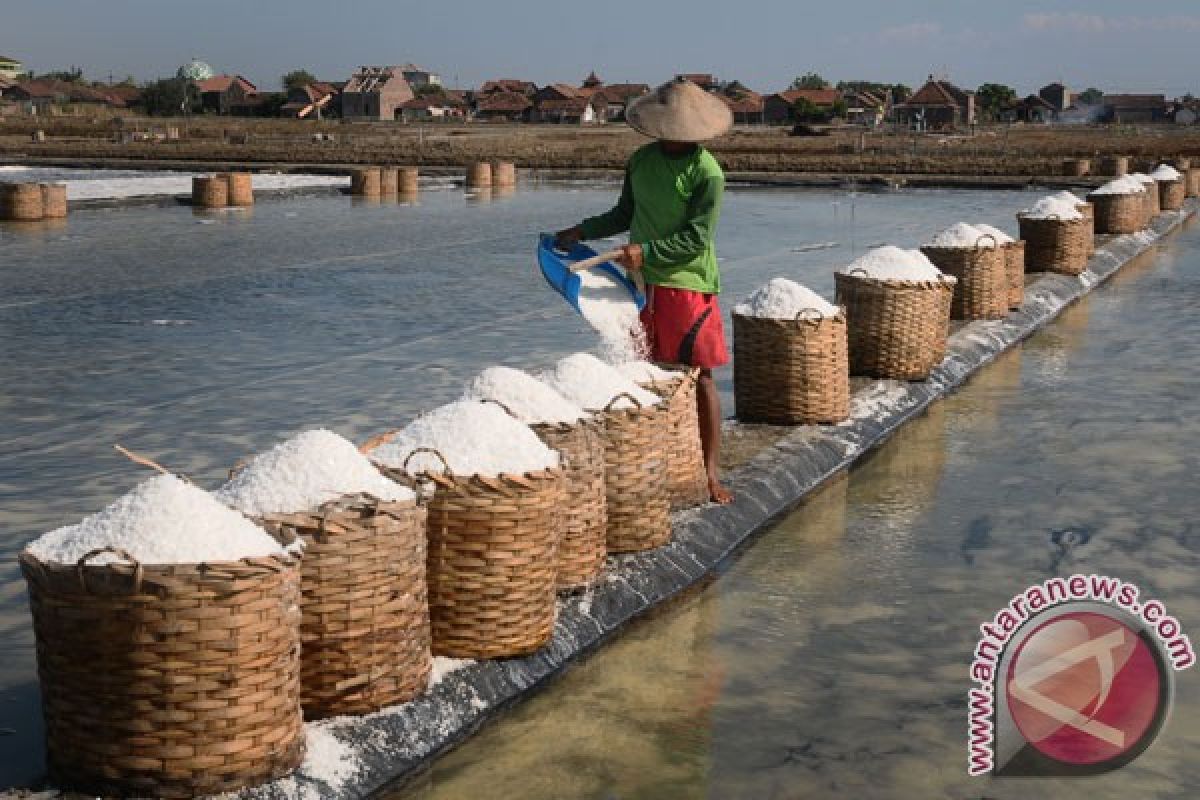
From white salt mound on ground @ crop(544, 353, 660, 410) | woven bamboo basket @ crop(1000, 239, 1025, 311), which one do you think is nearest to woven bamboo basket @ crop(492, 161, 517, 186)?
woven bamboo basket @ crop(1000, 239, 1025, 311)

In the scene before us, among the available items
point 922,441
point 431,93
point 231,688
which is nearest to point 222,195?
point 922,441

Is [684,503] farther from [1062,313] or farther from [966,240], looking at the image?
[1062,313]

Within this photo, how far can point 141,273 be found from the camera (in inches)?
554

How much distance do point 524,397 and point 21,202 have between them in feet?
52.7

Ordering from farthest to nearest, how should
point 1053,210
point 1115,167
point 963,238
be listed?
point 1115,167 → point 1053,210 → point 963,238

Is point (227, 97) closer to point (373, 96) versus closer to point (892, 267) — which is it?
point (373, 96)

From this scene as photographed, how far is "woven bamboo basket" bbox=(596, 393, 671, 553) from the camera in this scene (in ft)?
15.8

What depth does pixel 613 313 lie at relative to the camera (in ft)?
18.6

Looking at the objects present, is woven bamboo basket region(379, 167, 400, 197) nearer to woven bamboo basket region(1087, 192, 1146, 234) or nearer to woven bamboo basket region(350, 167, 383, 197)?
woven bamboo basket region(350, 167, 383, 197)

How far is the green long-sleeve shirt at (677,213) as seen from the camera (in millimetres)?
5285

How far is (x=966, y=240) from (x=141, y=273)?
7.67 meters

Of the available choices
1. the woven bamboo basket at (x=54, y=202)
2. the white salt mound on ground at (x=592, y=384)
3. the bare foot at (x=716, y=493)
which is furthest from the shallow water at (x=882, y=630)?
the woven bamboo basket at (x=54, y=202)

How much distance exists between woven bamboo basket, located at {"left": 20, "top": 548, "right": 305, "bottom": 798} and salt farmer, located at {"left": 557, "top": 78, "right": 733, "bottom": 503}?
A: 2.44m

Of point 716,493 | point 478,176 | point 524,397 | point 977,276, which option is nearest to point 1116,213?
point 977,276
